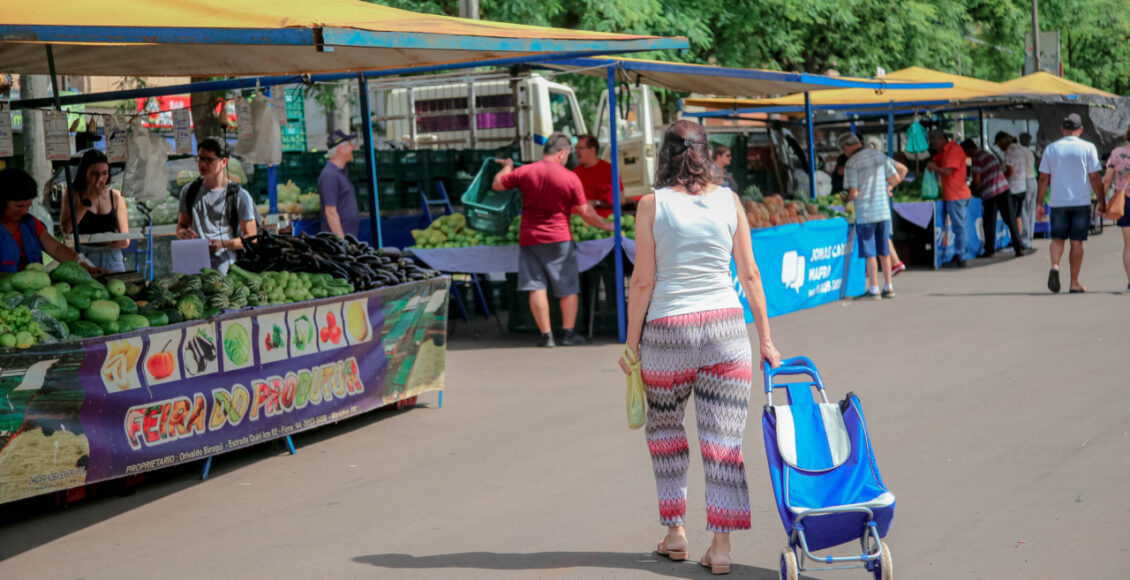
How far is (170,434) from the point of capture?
22.6ft

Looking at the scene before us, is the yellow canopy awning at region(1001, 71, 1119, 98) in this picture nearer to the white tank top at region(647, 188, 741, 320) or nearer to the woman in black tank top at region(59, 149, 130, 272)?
the woman in black tank top at region(59, 149, 130, 272)

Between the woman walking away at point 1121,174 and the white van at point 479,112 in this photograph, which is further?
the white van at point 479,112

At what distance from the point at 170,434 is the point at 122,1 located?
252 cm

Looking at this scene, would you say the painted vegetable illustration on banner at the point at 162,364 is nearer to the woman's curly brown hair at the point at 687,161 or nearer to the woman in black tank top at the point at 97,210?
the woman's curly brown hair at the point at 687,161

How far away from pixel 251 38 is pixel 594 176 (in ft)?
23.5

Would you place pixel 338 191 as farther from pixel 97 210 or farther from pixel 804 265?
pixel 804 265

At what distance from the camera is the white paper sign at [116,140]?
34.0 ft

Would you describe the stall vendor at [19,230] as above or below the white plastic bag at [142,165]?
below

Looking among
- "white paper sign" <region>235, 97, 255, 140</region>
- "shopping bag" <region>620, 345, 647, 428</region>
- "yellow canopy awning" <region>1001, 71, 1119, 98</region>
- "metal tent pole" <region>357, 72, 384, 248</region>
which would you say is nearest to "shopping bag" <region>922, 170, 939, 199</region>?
"yellow canopy awning" <region>1001, 71, 1119, 98</region>

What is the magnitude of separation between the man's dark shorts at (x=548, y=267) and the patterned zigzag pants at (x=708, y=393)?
671 centimetres

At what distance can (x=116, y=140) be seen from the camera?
408 inches

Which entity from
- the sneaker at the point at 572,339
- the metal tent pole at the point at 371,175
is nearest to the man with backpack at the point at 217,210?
the metal tent pole at the point at 371,175

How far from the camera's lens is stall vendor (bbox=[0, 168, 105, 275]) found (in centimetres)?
843

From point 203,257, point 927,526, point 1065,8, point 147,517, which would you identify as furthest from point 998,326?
point 1065,8
